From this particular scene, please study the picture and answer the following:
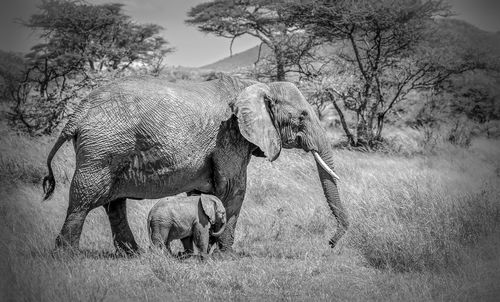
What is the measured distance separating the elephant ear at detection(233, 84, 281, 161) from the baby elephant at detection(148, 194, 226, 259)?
82cm

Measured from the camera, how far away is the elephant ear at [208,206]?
570 cm

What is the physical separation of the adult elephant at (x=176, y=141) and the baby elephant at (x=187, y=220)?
109 millimetres

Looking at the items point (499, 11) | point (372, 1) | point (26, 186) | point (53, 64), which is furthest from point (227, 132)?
point (53, 64)

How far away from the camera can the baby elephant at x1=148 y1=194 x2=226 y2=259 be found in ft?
18.2

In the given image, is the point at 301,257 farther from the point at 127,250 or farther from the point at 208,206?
the point at 127,250

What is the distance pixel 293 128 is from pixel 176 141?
4.22ft

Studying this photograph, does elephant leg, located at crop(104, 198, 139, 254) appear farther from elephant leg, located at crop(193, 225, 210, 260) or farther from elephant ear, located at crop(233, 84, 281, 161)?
elephant ear, located at crop(233, 84, 281, 161)

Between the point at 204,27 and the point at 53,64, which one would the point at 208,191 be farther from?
the point at 204,27

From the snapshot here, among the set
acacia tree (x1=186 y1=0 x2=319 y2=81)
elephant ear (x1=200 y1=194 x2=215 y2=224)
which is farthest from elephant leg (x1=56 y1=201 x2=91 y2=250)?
acacia tree (x1=186 y1=0 x2=319 y2=81)

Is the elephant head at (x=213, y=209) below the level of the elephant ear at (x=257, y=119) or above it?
→ below

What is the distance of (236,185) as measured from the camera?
564 centimetres

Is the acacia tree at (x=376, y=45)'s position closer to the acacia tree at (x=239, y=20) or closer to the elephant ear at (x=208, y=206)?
the acacia tree at (x=239, y=20)

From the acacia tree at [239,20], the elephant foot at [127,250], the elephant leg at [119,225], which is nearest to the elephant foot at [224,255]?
the elephant foot at [127,250]

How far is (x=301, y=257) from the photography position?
226 inches
